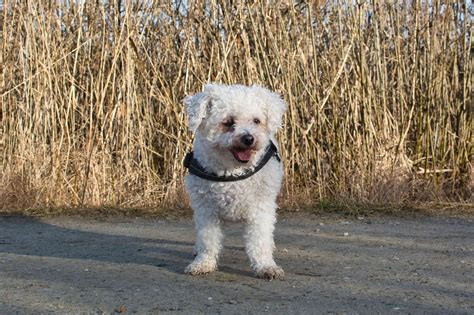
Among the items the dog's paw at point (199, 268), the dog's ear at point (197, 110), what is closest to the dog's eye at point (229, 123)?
the dog's ear at point (197, 110)

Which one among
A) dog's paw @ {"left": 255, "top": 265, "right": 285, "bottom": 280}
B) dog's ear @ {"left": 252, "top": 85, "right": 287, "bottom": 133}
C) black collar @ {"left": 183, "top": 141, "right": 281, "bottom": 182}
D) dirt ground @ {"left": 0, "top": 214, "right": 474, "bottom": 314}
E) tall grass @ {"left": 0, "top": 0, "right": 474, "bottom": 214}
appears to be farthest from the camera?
tall grass @ {"left": 0, "top": 0, "right": 474, "bottom": 214}

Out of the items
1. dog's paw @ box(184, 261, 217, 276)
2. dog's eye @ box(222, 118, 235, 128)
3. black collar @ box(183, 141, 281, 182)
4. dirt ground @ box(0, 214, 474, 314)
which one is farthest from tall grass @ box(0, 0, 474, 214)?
dog's paw @ box(184, 261, 217, 276)

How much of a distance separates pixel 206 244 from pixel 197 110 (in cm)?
78

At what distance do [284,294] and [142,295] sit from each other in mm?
697

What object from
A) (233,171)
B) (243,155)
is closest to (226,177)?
(233,171)

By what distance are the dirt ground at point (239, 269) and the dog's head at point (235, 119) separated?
0.73 metres

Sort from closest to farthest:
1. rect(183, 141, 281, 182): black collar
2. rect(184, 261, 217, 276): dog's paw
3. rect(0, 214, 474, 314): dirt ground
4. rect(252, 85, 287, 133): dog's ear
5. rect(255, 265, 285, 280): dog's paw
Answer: rect(0, 214, 474, 314): dirt ground < rect(255, 265, 285, 280): dog's paw < rect(184, 261, 217, 276): dog's paw < rect(183, 141, 281, 182): black collar < rect(252, 85, 287, 133): dog's ear

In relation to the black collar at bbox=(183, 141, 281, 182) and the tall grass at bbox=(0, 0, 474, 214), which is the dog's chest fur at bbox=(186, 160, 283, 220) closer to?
the black collar at bbox=(183, 141, 281, 182)

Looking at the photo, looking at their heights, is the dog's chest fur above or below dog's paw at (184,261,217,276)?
above

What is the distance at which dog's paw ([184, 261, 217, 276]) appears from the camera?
4.04 meters

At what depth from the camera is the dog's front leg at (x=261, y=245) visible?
396 cm

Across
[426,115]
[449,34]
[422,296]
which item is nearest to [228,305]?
[422,296]

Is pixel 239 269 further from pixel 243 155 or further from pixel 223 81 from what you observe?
pixel 223 81

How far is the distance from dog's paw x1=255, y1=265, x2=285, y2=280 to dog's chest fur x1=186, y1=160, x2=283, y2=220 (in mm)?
349
